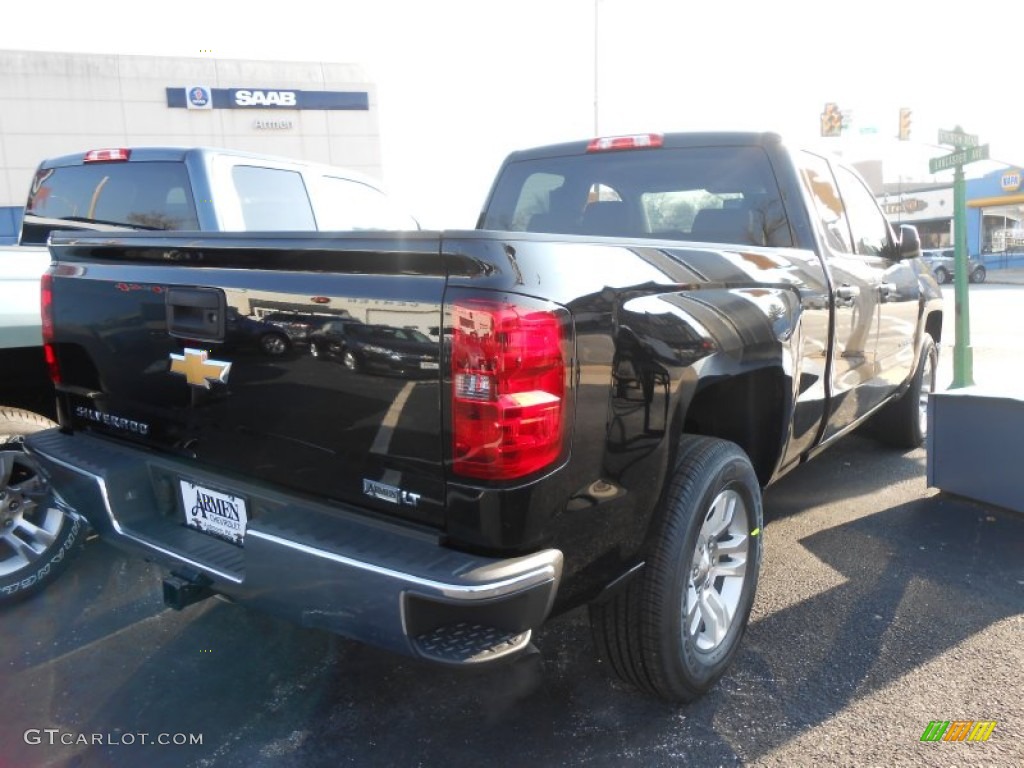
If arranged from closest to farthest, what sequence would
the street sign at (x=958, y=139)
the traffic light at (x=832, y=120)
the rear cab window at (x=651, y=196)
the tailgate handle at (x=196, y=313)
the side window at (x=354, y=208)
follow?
the tailgate handle at (x=196, y=313)
the rear cab window at (x=651, y=196)
the side window at (x=354, y=208)
the street sign at (x=958, y=139)
the traffic light at (x=832, y=120)

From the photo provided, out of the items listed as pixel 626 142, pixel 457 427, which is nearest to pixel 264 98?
pixel 626 142

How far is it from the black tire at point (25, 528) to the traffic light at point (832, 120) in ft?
118

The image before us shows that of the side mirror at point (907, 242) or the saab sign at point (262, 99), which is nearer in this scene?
the side mirror at point (907, 242)

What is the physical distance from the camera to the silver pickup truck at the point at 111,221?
3.39 metres

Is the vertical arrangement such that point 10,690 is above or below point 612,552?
below

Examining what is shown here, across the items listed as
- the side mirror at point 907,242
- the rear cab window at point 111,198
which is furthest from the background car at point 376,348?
the side mirror at point 907,242

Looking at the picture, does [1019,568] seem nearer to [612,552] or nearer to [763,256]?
[763,256]

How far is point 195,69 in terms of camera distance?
2834 cm

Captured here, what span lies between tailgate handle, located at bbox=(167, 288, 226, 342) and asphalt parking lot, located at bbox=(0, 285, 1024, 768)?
132 centimetres

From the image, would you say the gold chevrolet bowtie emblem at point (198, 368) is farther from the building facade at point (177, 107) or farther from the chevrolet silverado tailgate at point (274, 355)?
the building facade at point (177, 107)

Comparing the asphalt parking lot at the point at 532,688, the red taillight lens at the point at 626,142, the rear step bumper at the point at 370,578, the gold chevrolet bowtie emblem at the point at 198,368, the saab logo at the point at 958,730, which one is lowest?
the saab logo at the point at 958,730

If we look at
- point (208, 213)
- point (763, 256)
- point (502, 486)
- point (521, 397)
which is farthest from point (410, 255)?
point (208, 213)

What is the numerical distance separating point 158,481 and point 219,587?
20.7 inches

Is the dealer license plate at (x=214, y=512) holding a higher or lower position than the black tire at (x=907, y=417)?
higher
